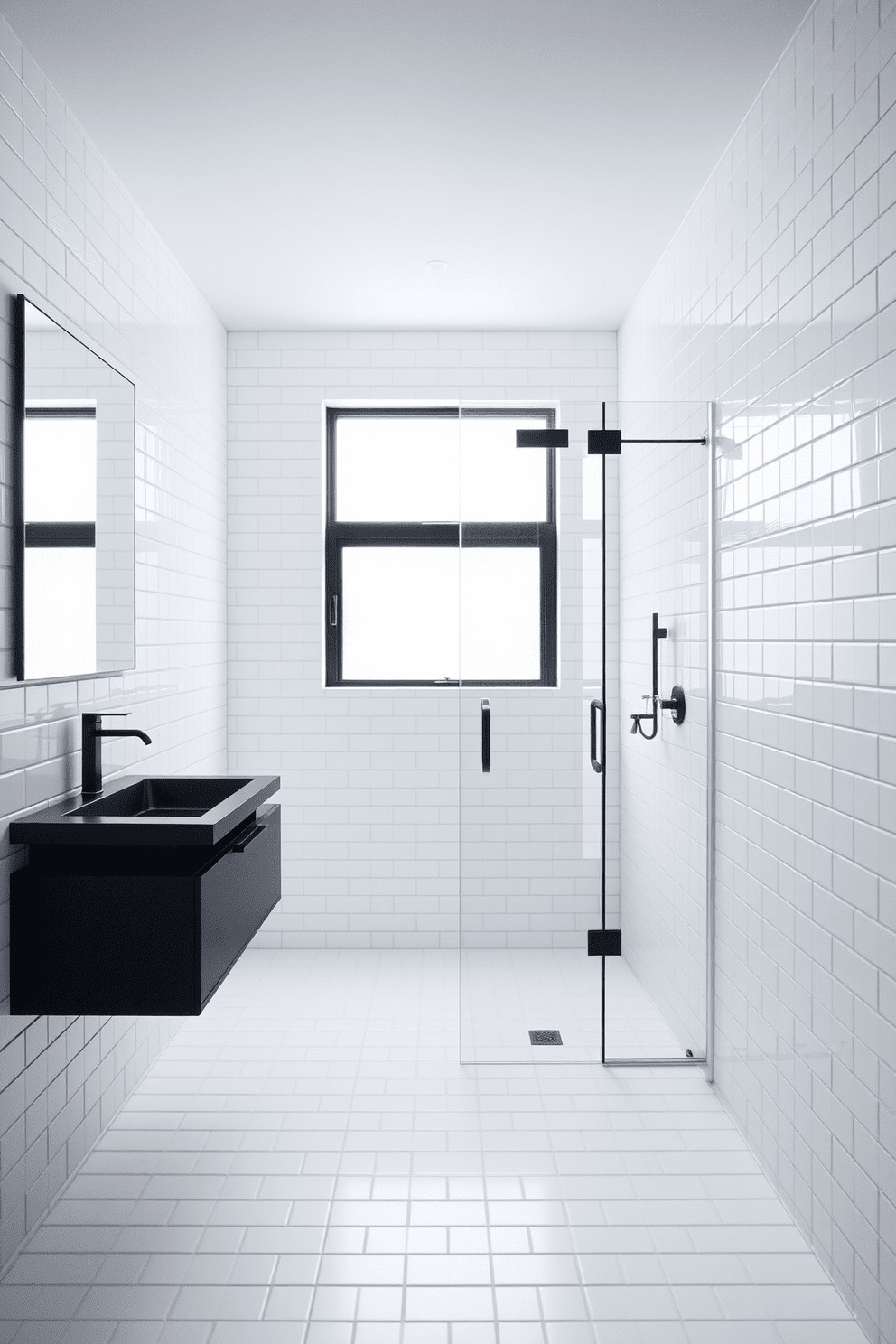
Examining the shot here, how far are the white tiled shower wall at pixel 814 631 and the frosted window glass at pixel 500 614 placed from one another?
1.94 feet

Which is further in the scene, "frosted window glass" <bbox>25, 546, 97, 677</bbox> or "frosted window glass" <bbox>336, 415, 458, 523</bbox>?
"frosted window glass" <bbox>336, 415, 458, 523</bbox>

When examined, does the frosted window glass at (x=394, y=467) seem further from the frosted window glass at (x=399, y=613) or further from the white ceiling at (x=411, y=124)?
the white ceiling at (x=411, y=124)

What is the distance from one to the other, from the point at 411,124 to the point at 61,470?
1.38 metres

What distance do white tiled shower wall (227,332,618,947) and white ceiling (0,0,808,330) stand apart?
56 cm

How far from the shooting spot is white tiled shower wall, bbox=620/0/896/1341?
185 cm

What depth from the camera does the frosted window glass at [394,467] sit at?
4.52 metres

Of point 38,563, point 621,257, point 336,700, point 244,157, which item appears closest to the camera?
point 38,563

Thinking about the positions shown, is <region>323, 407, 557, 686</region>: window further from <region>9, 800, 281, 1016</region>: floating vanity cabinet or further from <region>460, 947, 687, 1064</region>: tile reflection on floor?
<region>9, 800, 281, 1016</region>: floating vanity cabinet

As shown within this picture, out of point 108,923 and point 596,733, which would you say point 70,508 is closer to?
point 108,923

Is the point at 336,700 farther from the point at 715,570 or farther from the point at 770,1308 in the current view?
the point at 770,1308

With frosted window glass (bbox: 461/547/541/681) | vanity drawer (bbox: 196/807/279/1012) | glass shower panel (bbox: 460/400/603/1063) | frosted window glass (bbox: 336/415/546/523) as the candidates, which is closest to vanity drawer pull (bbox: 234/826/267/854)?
vanity drawer (bbox: 196/807/279/1012)

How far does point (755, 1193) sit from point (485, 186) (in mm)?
3018

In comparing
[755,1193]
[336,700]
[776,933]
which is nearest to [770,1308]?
[755,1193]

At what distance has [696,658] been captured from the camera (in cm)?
307
